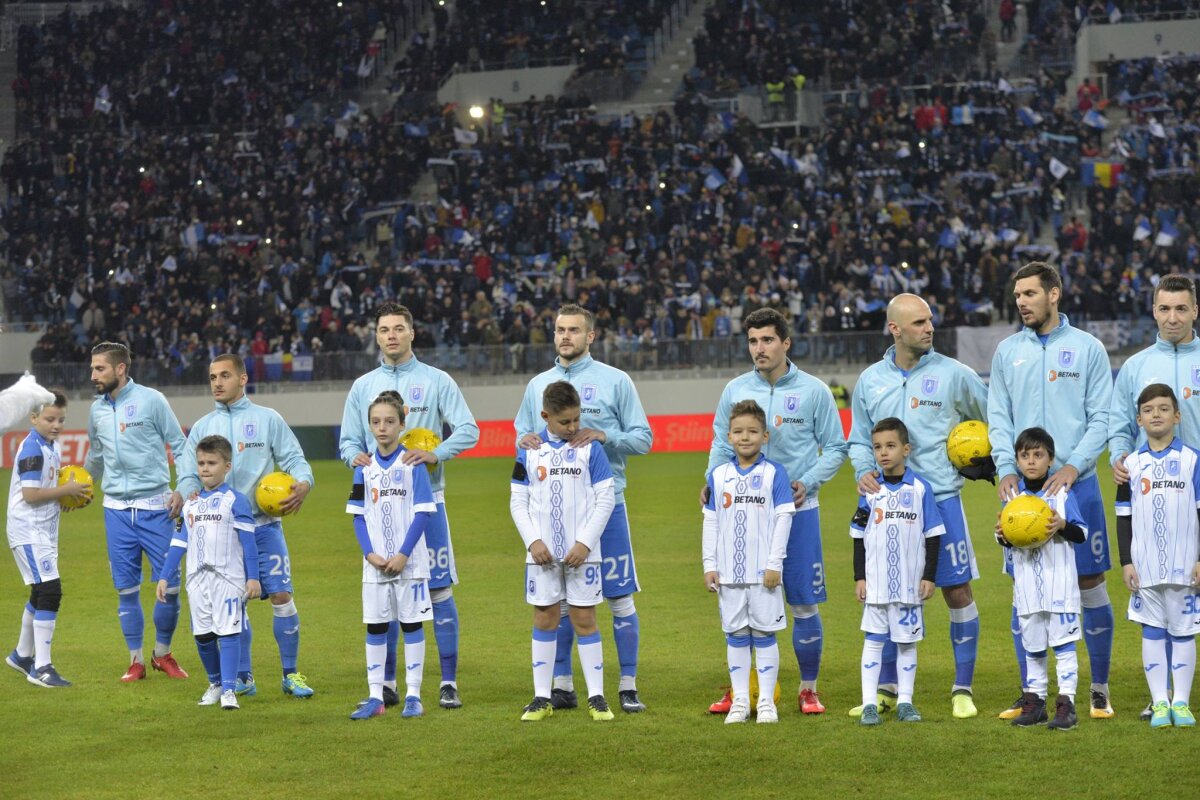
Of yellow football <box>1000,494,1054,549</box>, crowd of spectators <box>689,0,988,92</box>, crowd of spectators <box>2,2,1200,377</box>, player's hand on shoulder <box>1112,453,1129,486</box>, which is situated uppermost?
crowd of spectators <box>689,0,988,92</box>

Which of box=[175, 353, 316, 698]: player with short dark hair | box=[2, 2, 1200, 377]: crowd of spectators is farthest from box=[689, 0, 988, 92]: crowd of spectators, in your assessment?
box=[175, 353, 316, 698]: player with short dark hair

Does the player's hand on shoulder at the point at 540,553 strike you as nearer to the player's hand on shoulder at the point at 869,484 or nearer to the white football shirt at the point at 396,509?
the white football shirt at the point at 396,509

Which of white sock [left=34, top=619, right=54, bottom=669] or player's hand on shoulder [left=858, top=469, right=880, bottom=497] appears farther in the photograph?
white sock [left=34, top=619, right=54, bottom=669]

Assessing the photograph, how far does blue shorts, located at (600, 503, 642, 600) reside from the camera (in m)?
8.92

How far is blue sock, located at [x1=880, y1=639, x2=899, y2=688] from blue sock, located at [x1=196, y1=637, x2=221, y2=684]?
13.5 feet

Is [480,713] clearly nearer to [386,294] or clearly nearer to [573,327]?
[573,327]

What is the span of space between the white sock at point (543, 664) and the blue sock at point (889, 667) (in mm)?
1972

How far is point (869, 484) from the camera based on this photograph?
330 inches

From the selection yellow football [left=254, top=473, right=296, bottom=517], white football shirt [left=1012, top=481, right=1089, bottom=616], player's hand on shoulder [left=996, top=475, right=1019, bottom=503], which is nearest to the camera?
white football shirt [left=1012, top=481, right=1089, bottom=616]

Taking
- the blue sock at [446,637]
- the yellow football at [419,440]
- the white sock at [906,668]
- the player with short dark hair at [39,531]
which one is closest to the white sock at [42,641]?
the player with short dark hair at [39,531]

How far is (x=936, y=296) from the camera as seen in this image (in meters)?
32.4

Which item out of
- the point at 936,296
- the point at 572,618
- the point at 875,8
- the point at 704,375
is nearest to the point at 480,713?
the point at 572,618

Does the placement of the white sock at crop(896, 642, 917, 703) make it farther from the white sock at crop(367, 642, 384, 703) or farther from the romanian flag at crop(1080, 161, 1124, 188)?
the romanian flag at crop(1080, 161, 1124, 188)

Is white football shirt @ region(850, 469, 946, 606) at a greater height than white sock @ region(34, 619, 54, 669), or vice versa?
white football shirt @ region(850, 469, 946, 606)
